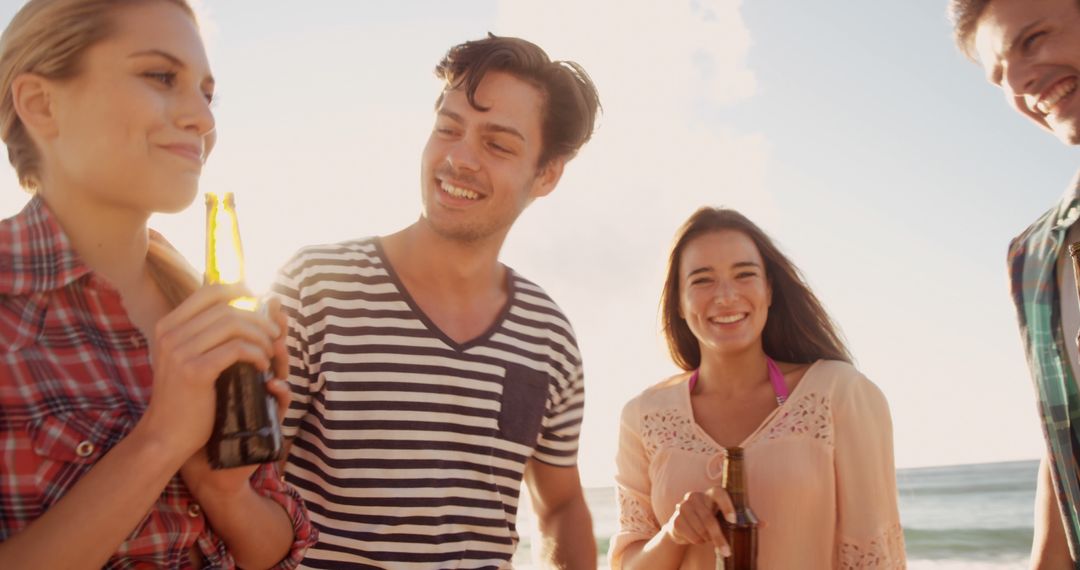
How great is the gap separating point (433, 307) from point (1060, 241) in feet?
7.49

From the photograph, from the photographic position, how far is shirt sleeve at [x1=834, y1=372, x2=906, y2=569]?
159 inches

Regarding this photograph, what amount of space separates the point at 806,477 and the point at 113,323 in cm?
316

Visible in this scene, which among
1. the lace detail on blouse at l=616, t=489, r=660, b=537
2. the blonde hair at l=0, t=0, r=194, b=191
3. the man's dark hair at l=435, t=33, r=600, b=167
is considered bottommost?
the lace detail on blouse at l=616, t=489, r=660, b=537

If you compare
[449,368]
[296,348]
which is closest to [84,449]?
[296,348]

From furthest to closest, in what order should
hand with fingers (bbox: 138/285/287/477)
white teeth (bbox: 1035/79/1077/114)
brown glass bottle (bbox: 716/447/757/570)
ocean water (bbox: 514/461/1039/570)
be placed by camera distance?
ocean water (bbox: 514/461/1039/570)
brown glass bottle (bbox: 716/447/757/570)
white teeth (bbox: 1035/79/1077/114)
hand with fingers (bbox: 138/285/287/477)

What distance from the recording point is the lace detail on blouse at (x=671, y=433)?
4418 millimetres

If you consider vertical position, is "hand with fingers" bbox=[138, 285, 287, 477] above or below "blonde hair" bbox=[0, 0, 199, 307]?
below

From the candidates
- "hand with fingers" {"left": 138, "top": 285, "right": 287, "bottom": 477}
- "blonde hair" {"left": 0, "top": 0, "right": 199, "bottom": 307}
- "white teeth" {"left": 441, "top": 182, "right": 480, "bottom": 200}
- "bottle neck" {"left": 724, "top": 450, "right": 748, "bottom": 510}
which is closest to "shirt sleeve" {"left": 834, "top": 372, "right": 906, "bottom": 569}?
"bottle neck" {"left": 724, "top": 450, "right": 748, "bottom": 510}

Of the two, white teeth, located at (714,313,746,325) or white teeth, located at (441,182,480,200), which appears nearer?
white teeth, located at (441,182,480,200)

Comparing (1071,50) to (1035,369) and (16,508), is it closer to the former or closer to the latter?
(1035,369)

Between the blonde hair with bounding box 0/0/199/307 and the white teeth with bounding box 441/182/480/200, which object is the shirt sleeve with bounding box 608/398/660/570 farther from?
the blonde hair with bounding box 0/0/199/307

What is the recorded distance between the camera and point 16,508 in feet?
5.37

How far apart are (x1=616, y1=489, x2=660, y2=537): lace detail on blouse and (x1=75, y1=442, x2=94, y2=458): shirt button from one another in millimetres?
3265

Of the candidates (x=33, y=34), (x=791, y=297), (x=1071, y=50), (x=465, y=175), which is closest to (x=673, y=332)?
(x=791, y=297)
